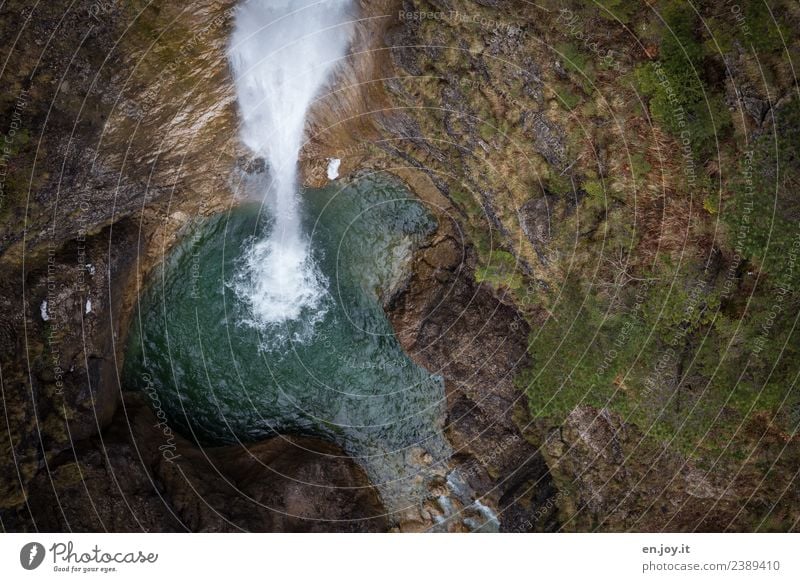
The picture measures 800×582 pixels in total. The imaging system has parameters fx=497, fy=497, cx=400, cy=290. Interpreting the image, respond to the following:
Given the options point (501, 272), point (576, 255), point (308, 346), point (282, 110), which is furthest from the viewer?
point (308, 346)

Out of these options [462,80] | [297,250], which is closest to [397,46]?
[462,80]

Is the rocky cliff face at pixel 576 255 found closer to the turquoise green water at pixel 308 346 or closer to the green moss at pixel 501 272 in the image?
the green moss at pixel 501 272

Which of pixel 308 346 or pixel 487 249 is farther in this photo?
pixel 308 346

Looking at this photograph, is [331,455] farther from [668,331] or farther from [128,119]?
[128,119]

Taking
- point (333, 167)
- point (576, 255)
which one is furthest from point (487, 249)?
point (333, 167)

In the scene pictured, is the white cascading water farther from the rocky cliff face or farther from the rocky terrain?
the rocky cliff face

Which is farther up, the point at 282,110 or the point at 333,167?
the point at 282,110
